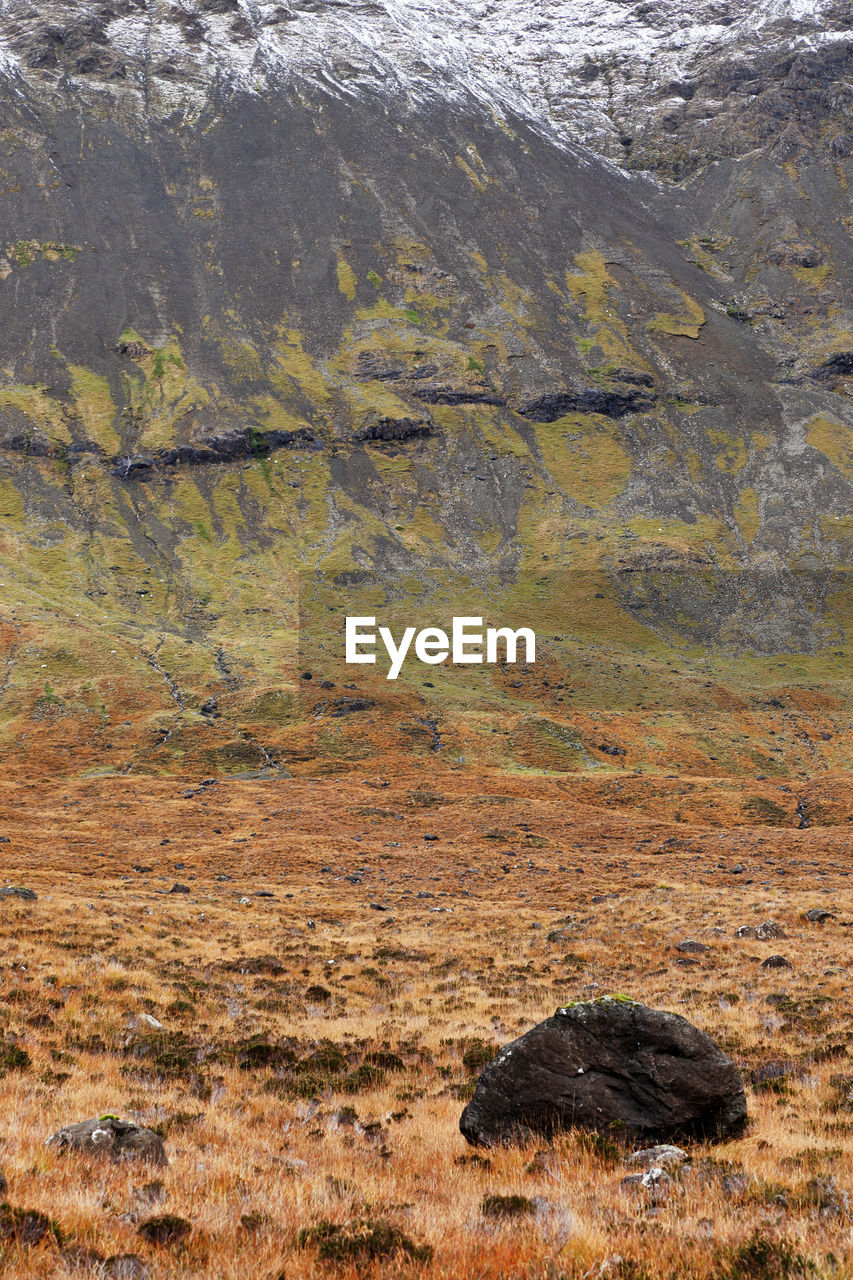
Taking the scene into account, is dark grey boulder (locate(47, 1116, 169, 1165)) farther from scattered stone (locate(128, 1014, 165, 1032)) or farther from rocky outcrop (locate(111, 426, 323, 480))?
rocky outcrop (locate(111, 426, 323, 480))

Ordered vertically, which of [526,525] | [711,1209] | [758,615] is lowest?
[711,1209]

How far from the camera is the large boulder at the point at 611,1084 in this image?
1041 centimetres

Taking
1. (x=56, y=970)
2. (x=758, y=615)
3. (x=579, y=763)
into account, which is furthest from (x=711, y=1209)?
(x=758, y=615)

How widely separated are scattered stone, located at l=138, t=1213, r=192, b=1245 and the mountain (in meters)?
60.8

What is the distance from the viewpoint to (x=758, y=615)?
11781 centimetres

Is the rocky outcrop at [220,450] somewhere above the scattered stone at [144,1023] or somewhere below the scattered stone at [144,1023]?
above

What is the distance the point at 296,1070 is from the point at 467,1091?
340cm

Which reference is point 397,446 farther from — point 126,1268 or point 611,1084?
point 126,1268

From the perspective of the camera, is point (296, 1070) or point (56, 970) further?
point (56, 970)

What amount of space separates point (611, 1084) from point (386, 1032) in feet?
28.6

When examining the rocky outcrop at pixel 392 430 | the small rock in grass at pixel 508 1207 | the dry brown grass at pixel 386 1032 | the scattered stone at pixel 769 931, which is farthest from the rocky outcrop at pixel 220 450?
the small rock in grass at pixel 508 1207

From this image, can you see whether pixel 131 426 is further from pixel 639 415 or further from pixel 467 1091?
pixel 467 1091

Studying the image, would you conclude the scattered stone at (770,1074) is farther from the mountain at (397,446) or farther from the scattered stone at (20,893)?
the mountain at (397,446)

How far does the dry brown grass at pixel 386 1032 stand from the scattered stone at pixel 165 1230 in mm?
101
